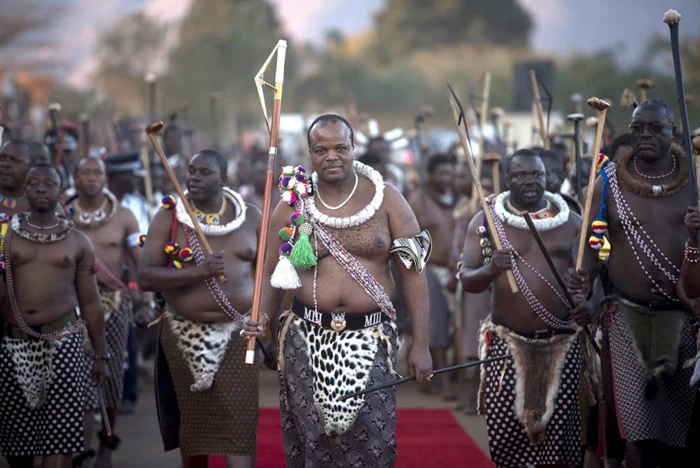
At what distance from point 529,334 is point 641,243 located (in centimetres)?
91

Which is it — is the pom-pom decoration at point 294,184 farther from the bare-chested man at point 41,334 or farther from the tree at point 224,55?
the tree at point 224,55

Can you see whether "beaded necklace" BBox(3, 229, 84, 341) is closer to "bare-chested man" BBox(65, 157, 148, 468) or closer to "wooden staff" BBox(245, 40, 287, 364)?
"bare-chested man" BBox(65, 157, 148, 468)

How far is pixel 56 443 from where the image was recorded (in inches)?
324

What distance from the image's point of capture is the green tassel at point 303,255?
6.76 m

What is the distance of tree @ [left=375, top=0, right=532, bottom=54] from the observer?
5512cm

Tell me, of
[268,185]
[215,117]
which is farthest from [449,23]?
[268,185]

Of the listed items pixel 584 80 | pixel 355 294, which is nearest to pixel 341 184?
pixel 355 294

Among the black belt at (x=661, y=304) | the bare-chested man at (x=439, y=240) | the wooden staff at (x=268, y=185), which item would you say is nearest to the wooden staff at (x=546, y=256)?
the black belt at (x=661, y=304)

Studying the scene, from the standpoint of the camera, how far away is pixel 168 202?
27.0 ft

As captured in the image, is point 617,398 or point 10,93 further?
point 10,93

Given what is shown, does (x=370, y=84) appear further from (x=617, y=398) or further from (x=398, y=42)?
(x=617, y=398)

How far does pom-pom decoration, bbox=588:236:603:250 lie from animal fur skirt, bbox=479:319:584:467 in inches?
24.1

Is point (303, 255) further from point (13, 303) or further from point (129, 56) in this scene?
point (129, 56)

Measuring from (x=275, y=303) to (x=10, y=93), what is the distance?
1550cm
